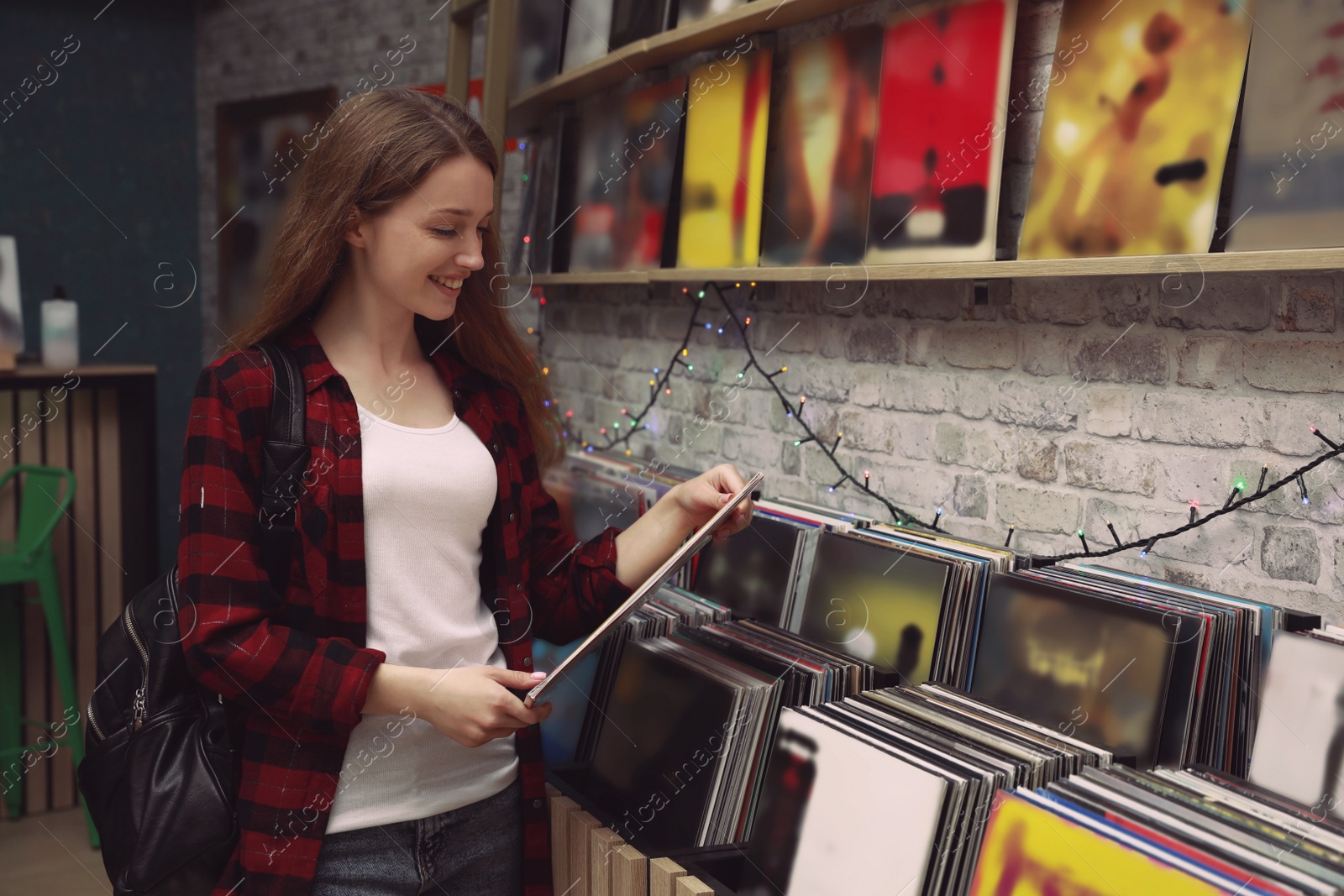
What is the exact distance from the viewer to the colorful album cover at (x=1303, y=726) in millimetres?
1145

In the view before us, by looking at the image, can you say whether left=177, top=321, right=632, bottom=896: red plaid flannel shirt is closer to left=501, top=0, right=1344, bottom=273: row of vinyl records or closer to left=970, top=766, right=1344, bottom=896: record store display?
left=970, top=766, right=1344, bottom=896: record store display

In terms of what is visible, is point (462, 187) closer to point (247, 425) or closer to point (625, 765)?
point (247, 425)

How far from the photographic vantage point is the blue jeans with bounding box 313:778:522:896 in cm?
125

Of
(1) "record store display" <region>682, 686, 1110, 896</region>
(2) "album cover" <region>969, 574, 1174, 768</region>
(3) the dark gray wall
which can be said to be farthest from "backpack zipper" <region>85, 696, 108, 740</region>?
(3) the dark gray wall

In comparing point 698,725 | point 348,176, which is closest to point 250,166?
point 348,176

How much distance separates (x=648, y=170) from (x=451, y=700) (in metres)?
1.64

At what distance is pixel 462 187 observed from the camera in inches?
50.9

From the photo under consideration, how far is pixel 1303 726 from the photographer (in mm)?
1182

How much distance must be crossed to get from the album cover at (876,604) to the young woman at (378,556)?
346mm

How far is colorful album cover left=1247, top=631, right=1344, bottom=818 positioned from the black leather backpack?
3.61ft

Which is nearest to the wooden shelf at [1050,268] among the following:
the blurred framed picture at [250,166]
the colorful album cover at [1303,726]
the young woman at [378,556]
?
the colorful album cover at [1303,726]

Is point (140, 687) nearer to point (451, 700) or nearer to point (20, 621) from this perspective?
point (451, 700)

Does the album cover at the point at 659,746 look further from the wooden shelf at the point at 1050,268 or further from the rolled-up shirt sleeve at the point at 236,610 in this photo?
the wooden shelf at the point at 1050,268

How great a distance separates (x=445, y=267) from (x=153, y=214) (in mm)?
4638
